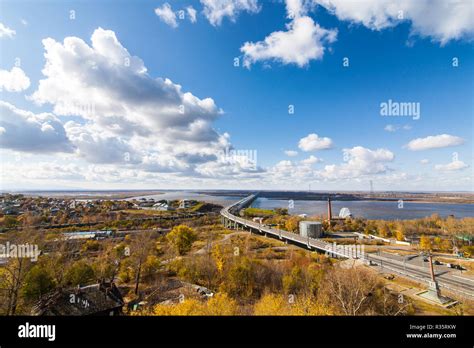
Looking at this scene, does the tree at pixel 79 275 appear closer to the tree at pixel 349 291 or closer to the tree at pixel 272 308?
the tree at pixel 272 308

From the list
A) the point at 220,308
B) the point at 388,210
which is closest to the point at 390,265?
the point at 220,308

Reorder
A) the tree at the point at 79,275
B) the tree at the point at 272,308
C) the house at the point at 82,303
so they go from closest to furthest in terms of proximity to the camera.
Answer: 1. the tree at the point at 272,308
2. the house at the point at 82,303
3. the tree at the point at 79,275

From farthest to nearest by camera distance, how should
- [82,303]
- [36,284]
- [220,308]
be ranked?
[36,284] < [82,303] < [220,308]

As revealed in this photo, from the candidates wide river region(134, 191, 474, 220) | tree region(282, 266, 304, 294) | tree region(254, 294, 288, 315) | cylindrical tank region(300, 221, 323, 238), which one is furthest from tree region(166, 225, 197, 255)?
wide river region(134, 191, 474, 220)

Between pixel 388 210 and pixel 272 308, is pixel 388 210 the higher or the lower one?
the lower one

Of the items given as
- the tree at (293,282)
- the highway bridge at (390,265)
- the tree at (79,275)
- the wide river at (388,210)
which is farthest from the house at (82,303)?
the wide river at (388,210)

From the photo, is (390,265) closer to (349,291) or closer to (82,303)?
(349,291)

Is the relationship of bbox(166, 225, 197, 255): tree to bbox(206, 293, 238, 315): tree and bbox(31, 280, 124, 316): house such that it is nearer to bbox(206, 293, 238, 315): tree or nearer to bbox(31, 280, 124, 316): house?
bbox(31, 280, 124, 316): house
